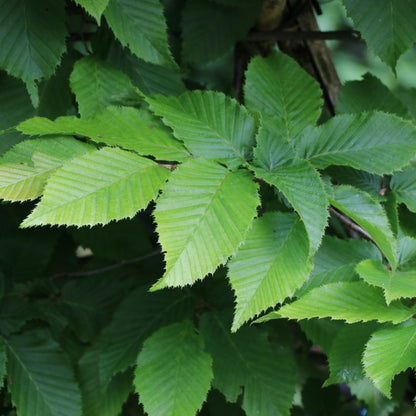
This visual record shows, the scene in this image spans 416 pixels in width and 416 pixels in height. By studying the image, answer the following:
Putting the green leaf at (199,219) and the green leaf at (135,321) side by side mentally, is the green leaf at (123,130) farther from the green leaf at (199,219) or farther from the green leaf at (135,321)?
the green leaf at (135,321)

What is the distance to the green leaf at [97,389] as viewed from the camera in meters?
0.96

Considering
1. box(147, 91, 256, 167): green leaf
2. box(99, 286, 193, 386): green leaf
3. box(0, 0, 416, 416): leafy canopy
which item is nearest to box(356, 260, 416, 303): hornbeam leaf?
box(0, 0, 416, 416): leafy canopy

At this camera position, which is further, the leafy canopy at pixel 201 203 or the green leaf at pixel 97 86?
the green leaf at pixel 97 86

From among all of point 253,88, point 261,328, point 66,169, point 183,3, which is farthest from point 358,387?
point 183,3

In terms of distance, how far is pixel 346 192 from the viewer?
2.32 feet

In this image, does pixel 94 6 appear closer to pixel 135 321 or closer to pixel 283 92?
pixel 283 92

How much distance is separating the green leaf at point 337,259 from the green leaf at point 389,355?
0.11 metres

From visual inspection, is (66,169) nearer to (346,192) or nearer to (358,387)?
(346,192)

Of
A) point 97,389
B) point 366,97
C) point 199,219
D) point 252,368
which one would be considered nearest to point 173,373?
point 252,368

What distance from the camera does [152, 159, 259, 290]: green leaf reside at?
1.70 feet

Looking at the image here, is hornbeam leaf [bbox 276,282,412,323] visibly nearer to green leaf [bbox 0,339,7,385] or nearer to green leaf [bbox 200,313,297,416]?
green leaf [bbox 200,313,297,416]

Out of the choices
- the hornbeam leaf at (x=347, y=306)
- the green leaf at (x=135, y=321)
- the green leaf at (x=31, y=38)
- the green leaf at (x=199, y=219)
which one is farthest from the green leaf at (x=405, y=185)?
the green leaf at (x=31, y=38)

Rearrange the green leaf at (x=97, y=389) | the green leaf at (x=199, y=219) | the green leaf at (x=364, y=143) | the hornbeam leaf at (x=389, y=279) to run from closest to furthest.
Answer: the green leaf at (x=199, y=219), the hornbeam leaf at (x=389, y=279), the green leaf at (x=364, y=143), the green leaf at (x=97, y=389)

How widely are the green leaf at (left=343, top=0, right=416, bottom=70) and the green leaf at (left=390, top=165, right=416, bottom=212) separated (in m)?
0.18
